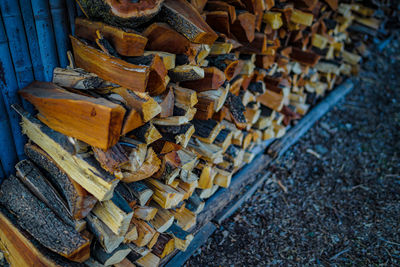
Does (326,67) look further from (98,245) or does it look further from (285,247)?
(98,245)

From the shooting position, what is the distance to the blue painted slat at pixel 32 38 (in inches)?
63.2

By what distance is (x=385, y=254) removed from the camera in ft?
8.09

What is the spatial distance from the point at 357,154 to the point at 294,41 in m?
1.50

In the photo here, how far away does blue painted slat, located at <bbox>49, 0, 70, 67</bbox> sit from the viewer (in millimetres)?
1684

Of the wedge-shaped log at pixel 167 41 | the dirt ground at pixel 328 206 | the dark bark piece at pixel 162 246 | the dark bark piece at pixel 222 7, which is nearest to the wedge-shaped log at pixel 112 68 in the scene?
the wedge-shaped log at pixel 167 41

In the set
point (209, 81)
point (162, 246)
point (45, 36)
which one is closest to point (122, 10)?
point (45, 36)

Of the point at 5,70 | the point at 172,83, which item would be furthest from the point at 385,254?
the point at 5,70

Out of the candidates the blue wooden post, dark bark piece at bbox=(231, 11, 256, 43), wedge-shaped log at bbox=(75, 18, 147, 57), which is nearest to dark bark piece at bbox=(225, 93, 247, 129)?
dark bark piece at bbox=(231, 11, 256, 43)

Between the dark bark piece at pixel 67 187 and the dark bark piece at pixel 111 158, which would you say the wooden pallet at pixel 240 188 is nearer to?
the dark bark piece at pixel 67 187

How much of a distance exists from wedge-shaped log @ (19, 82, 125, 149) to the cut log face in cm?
43

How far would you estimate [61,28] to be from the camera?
174 cm

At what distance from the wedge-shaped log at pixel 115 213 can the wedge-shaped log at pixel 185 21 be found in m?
0.99

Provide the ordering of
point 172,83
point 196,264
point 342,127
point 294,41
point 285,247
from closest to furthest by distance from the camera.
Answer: point 172,83 → point 196,264 → point 285,247 → point 294,41 → point 342,127

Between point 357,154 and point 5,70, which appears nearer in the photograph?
point 5,70
